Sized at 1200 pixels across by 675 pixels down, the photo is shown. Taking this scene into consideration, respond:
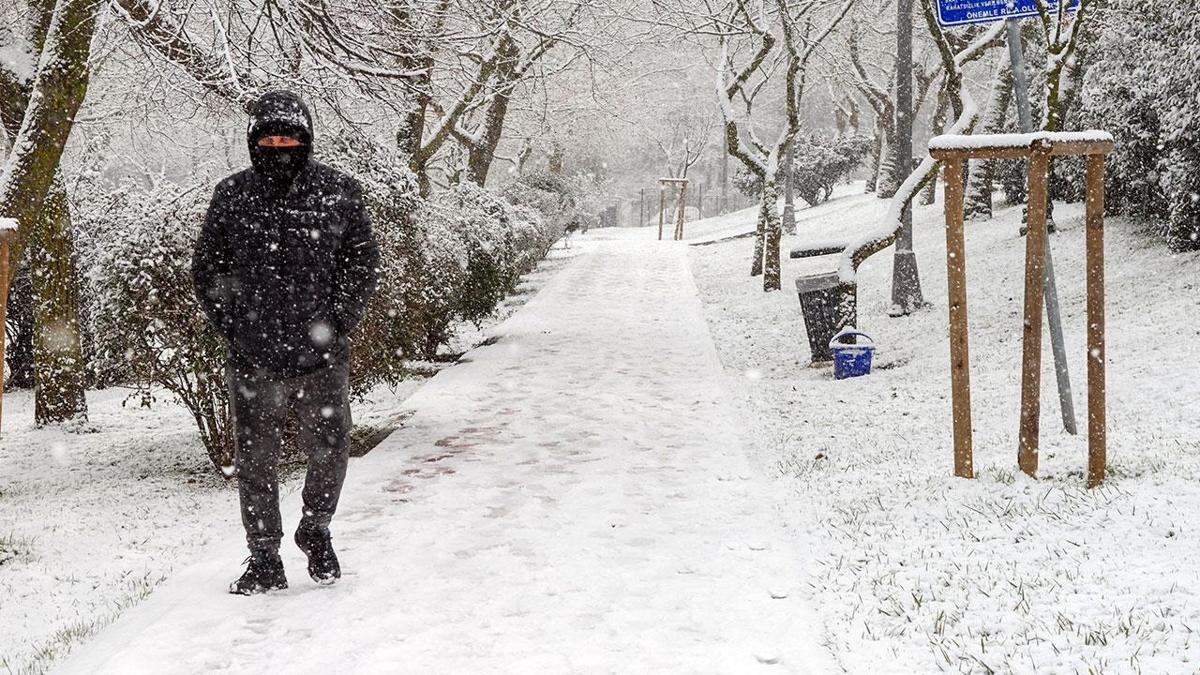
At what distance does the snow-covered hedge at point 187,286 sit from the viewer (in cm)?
585

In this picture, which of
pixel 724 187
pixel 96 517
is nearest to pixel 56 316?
pixel 96 517

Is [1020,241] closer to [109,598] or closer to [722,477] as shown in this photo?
[722,477]

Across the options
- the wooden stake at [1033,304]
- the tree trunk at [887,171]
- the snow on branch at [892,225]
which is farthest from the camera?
the tree trunk at [887,171]

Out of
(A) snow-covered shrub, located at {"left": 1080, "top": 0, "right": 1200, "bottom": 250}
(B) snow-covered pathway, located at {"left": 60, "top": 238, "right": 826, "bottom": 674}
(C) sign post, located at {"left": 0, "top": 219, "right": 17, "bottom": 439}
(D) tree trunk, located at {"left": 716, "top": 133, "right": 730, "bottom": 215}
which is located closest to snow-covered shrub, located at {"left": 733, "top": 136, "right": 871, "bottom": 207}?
(D) tree trunk, located at {"left": 716, "top": 133, "right": 730, "bottom": 215}

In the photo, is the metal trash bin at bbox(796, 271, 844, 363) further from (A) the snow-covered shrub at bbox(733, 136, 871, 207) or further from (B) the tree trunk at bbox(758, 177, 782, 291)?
(A) the snow-covered shrub at bbox(733, 136, 871, 207)

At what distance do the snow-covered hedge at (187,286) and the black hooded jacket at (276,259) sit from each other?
2498 mm

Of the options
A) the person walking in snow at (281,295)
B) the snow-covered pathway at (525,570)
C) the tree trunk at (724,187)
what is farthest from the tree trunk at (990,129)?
the tree trunk at (724,187)

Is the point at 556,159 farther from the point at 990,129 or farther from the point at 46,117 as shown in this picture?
the point at 46,117

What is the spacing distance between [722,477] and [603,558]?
1.70 m

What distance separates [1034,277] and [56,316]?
8864 millimetres

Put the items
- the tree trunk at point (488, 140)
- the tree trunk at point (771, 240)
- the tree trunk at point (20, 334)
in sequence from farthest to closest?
the tree trunk at point (771, 240) → the tree trunk at point (488, 140) → the tree trunk at point (20, 334)

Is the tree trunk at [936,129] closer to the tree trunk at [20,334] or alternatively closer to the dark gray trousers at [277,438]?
the tree trunk at [20,334]

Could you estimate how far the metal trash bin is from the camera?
1027 centimetres

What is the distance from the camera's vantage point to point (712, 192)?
63.2 meters
